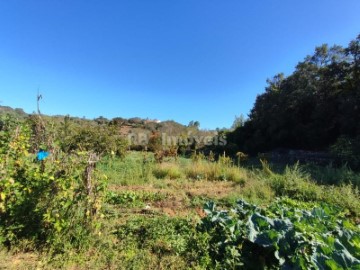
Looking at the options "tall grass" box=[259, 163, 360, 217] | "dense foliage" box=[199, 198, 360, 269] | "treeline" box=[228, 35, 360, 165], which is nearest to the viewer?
"dense foliage" box=[199, 198, 360, 269]

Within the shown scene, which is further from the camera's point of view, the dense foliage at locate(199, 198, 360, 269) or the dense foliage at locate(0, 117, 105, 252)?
the dense foliage at locate(0, 117, 105, 252)

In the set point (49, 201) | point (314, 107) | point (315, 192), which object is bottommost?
point (315, 192)

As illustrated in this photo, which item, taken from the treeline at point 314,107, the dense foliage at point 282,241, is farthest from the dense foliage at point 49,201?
the treeline at point 314,107

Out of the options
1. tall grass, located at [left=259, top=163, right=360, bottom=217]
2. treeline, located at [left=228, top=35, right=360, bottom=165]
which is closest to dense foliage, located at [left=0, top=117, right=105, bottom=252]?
tall grass, located at [left=259, top=163, right=360, bottom=217]

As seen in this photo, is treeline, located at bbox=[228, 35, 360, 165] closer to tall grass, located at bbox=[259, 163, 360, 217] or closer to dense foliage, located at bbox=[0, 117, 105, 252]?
tall grass, located at bbox=[259, 163, 360, 217]

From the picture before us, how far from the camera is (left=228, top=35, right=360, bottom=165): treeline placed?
12789mm

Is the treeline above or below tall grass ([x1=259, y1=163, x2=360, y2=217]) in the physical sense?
above

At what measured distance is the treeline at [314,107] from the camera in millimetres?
12789

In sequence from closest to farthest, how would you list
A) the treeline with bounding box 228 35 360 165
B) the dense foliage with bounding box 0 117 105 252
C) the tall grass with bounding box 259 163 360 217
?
the dense foliage with bounding box 0 117 105 252
the tall grass with bounding box 259 163 360 217
the treeline with bounding box 228 35 360 165

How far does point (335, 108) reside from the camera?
537 inches

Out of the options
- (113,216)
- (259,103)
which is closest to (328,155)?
(259,103)

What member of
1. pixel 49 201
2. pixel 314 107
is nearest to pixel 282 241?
pixel 49 201

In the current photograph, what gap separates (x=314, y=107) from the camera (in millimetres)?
14586

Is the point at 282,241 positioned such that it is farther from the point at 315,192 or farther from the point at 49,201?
the point at 315,192
